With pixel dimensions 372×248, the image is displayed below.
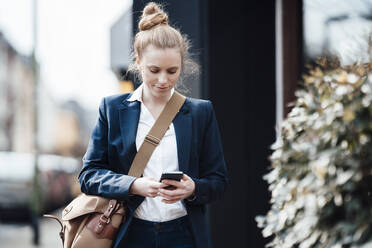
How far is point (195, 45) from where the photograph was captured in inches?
188

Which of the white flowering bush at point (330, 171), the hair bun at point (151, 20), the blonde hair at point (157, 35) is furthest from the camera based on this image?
the hair bun at point (151, 20)

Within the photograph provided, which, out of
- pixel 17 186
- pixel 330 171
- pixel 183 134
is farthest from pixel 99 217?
pixel 17 186

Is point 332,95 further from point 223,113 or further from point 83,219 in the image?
point 223,113

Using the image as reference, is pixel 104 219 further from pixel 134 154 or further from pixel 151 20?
pixel 151 20

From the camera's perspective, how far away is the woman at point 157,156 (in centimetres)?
257

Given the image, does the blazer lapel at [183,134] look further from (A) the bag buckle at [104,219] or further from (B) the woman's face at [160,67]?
(A) the bag buckle at [104,219]

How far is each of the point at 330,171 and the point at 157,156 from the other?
3.11ft

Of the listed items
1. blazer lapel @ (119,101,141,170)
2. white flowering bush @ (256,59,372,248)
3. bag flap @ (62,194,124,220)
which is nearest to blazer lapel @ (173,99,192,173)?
blazer lapel @ (119,101,141,170)

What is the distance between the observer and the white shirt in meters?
2.60

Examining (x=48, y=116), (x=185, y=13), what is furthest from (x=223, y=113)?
(x=48, y=116)

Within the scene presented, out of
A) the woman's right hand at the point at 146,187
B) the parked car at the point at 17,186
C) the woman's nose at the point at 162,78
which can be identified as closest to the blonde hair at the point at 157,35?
the woman's nose at the point at 162,78

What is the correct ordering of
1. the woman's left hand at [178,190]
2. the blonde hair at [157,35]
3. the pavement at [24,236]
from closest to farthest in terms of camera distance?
1. the woman's left hand at [178,190]
2. the blonde hair at [157,35]
3. the pavement at [24,236]

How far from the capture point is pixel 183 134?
8.80 ft

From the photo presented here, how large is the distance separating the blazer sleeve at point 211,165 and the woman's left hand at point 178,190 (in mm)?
108
